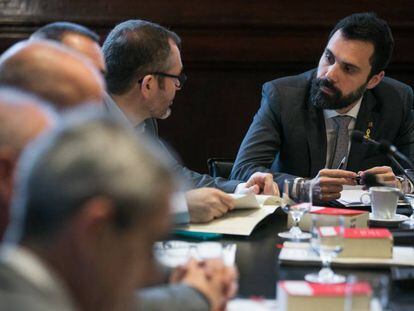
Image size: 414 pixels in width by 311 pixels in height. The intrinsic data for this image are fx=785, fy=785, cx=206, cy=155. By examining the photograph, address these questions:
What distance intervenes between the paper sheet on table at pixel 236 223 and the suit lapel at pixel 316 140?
39.2 inches

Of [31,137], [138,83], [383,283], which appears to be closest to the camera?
[31,137]

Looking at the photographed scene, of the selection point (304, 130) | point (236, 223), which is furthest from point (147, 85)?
point (304, 130)

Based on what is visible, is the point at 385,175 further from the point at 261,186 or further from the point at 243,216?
the point at 243,216

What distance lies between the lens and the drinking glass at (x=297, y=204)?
227cm

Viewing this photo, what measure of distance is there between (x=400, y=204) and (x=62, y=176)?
7.83 ft

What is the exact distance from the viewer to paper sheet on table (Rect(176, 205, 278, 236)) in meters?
2.29

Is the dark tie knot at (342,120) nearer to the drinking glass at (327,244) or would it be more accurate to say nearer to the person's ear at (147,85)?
the person's ear at (147,85)

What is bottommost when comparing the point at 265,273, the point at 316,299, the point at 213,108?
the point at 213,108

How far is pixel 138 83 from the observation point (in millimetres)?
2961

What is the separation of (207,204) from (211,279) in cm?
100

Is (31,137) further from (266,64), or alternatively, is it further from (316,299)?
(266,64)

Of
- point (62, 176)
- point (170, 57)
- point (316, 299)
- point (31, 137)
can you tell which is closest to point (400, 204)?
point (170, 57)

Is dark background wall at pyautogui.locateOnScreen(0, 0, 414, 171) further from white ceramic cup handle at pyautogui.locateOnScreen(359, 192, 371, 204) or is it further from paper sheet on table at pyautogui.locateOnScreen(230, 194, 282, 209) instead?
paper sheet on table at pyautogui.locateOnScreen(230, 194, 282, 209)

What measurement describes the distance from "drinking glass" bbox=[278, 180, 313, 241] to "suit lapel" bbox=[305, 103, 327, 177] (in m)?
1.21
